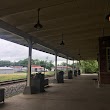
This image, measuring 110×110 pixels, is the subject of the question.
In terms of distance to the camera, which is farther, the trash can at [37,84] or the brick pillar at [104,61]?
A: the brick pillar at [104,61]

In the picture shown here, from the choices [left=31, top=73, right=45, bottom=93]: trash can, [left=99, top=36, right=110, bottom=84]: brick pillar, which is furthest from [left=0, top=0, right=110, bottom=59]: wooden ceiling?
[left=99, top=36, right=110, bottom=84]: brick pillar

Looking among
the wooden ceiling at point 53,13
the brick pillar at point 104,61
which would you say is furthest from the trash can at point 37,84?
the brick pillar at point 104,61

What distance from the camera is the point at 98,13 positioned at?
23.6 ft

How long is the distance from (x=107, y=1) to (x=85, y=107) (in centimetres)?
329

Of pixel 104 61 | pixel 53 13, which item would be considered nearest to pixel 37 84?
pixel 53 13

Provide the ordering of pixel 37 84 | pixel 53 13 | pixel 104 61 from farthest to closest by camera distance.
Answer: pixel 104 61
pixel 37 84
pixel 53 13

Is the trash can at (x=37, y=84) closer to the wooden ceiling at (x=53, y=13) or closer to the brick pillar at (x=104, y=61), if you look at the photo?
the wooden ceiling at (x=53, y=13)

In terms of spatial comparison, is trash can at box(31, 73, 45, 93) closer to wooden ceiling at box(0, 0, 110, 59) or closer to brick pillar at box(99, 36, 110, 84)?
wooden ceiling at box(0, 0, 110, 59)

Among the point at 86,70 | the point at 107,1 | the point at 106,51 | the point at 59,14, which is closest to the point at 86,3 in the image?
the point at 107,1

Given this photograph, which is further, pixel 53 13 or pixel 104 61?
pixel 104 61

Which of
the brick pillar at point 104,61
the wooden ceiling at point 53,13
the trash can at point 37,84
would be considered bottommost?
the trash can at point 37,84

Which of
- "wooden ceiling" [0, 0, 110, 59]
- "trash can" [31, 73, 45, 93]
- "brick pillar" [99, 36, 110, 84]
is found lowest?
"trash can" [31, 73, 45, 93]

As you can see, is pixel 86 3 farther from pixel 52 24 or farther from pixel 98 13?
pixel 52 24

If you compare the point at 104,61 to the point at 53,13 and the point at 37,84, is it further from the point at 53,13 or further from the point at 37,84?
the point at 53,13
